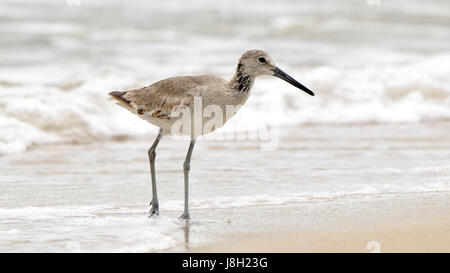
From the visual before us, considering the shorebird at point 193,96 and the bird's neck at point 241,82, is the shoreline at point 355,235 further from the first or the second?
the bird's neck at point 241,82

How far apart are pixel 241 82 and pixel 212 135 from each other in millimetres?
3209

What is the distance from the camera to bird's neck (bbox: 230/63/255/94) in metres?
6.36

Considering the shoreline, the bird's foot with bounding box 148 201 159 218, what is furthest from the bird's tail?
the shoreline

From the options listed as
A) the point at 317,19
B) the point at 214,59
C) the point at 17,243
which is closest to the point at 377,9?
the point at 317,19

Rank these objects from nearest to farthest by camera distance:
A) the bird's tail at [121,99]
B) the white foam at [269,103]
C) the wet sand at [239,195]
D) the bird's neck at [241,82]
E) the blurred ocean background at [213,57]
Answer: the wet sand at [239,195], the bird's neck at [241,82], the bird's tail at [121,99], the white foam at [269,103], the blurred ocean background at [213,57]

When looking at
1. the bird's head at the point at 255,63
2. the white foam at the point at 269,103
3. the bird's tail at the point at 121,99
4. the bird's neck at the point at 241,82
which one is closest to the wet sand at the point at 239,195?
the white foam at the point at 269,103

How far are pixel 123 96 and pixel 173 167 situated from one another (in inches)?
57.5

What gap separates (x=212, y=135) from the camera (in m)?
9.55

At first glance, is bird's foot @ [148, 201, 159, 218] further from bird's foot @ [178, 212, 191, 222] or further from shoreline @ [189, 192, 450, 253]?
shoreline @ [189, 192, 450, 253]

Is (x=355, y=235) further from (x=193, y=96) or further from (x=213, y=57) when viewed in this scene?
(x=213, y=57)

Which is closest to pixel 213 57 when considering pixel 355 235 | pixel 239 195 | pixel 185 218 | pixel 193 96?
pixel 239 195

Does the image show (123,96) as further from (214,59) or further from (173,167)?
(214,59)

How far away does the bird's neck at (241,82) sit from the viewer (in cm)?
636

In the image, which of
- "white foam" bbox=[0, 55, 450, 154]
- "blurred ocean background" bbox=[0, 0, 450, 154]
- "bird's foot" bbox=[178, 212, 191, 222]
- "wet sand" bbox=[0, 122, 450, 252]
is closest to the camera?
"wet sand" bbox=[0, 122, 450, 252]
